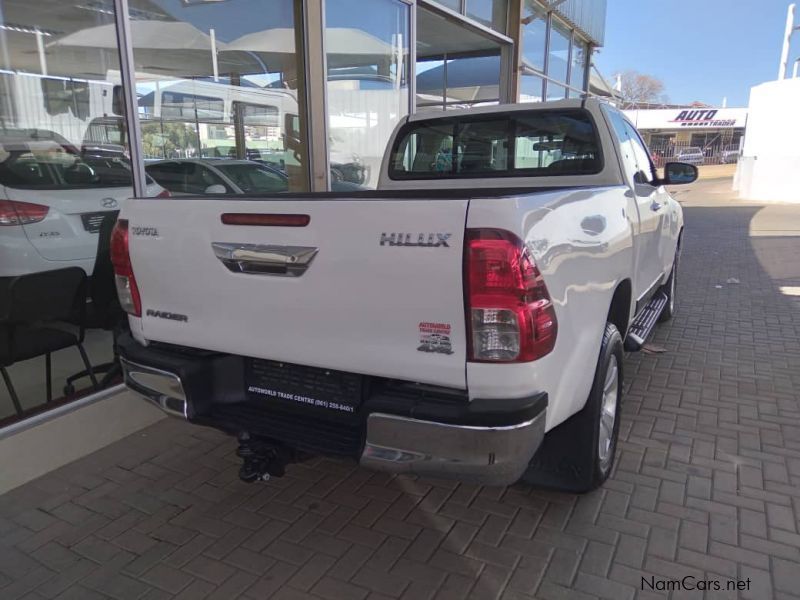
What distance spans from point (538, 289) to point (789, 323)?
209 inches

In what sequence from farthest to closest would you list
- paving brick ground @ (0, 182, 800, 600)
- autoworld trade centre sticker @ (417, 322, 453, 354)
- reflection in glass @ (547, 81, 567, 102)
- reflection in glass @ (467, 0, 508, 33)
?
1. reflection in glass @ (547, 81, 567, 102)
2. reflection in glass @ (467, 0, 508, 33)
3. paving brick ground @ (0, 182, 800, 600)
4. autoworld trade centre sticker @ (417, 322, 453, 354)

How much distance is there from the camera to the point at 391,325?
2.13 m

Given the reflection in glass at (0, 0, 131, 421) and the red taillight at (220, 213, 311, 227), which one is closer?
the red taillight at (220, 213, 311, 227)

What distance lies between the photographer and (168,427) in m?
3.91

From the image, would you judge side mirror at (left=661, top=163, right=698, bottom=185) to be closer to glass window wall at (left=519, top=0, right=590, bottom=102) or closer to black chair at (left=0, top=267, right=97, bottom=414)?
black chair at (left=0, top=267, right=97, bottom=414)

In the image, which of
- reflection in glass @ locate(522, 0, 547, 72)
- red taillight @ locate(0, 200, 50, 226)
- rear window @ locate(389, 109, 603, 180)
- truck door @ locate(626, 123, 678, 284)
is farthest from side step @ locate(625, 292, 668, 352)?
reflection in glass @ locate(522, 0, 547, 72)

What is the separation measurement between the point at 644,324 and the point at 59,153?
458 centimetres

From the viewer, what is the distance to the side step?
349 centimetres

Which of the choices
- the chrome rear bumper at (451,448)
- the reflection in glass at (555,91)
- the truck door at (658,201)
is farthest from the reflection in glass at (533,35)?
the chrome rear bumper at (451,448)

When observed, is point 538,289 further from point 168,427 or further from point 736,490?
point 168,427

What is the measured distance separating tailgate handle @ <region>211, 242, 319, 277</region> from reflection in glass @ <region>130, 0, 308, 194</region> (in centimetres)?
325

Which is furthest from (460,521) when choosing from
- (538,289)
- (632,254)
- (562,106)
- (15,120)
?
(15,120)

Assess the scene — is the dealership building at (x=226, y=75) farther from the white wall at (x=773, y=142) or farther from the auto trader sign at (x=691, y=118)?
the auto trader sign at (x=691, y=118)

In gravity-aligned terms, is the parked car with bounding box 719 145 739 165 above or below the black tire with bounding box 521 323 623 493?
above
